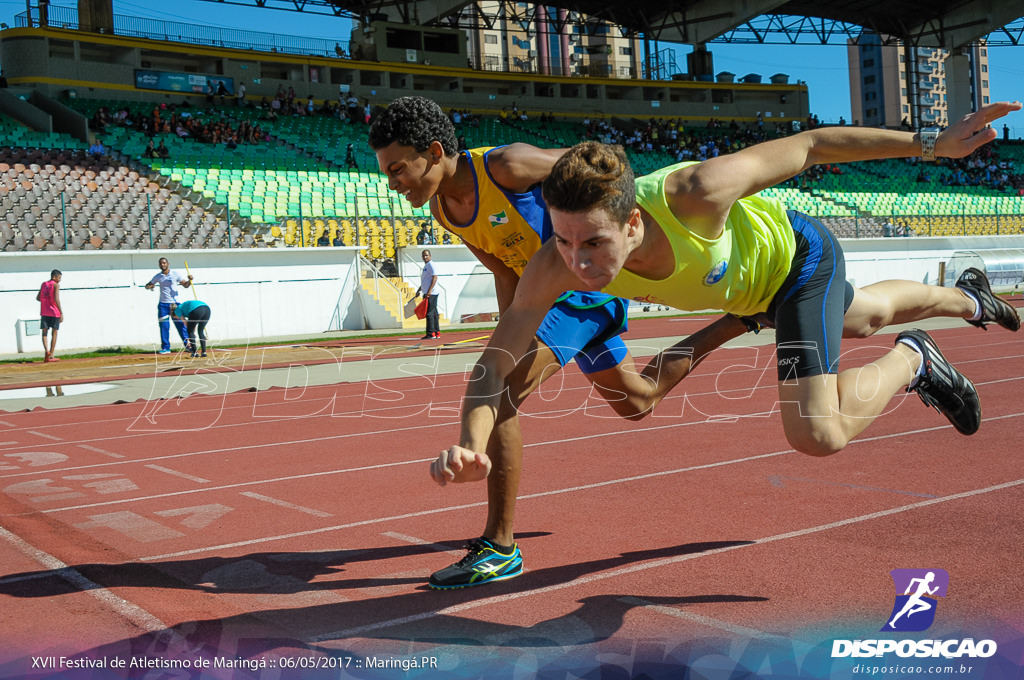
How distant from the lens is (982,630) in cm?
295

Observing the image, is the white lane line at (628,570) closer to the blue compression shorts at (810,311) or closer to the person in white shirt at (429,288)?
the blue compression shorts at (810,311)

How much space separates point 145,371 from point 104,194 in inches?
371

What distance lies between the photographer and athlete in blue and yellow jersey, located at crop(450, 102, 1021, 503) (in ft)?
9.86

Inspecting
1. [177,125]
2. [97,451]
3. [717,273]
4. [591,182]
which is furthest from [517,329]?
[177,125]

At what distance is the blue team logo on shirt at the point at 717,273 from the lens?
3492 millimetres

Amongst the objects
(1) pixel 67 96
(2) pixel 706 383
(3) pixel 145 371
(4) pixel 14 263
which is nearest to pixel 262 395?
(3) pixel 145 371

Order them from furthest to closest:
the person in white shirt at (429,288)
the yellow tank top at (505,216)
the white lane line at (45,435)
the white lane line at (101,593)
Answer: the person in white shirt at (429,288) < the white lane line at (45,435) < the yellow tank top at (505,216) < the white lane line at (101,593)

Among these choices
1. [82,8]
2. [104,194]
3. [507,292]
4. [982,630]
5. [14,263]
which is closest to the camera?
[982,630]

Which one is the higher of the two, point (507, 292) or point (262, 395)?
point (507, 292)

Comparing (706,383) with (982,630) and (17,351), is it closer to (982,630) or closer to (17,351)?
(982,630)

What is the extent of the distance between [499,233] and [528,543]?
1.45 meters

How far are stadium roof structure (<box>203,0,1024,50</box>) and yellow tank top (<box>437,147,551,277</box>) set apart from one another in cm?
4104

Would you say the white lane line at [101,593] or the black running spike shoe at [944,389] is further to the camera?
the black running spike shoe at [944,389]

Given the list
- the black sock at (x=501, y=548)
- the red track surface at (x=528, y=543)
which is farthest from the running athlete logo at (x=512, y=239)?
the red track surface at (x=528, y=543)
